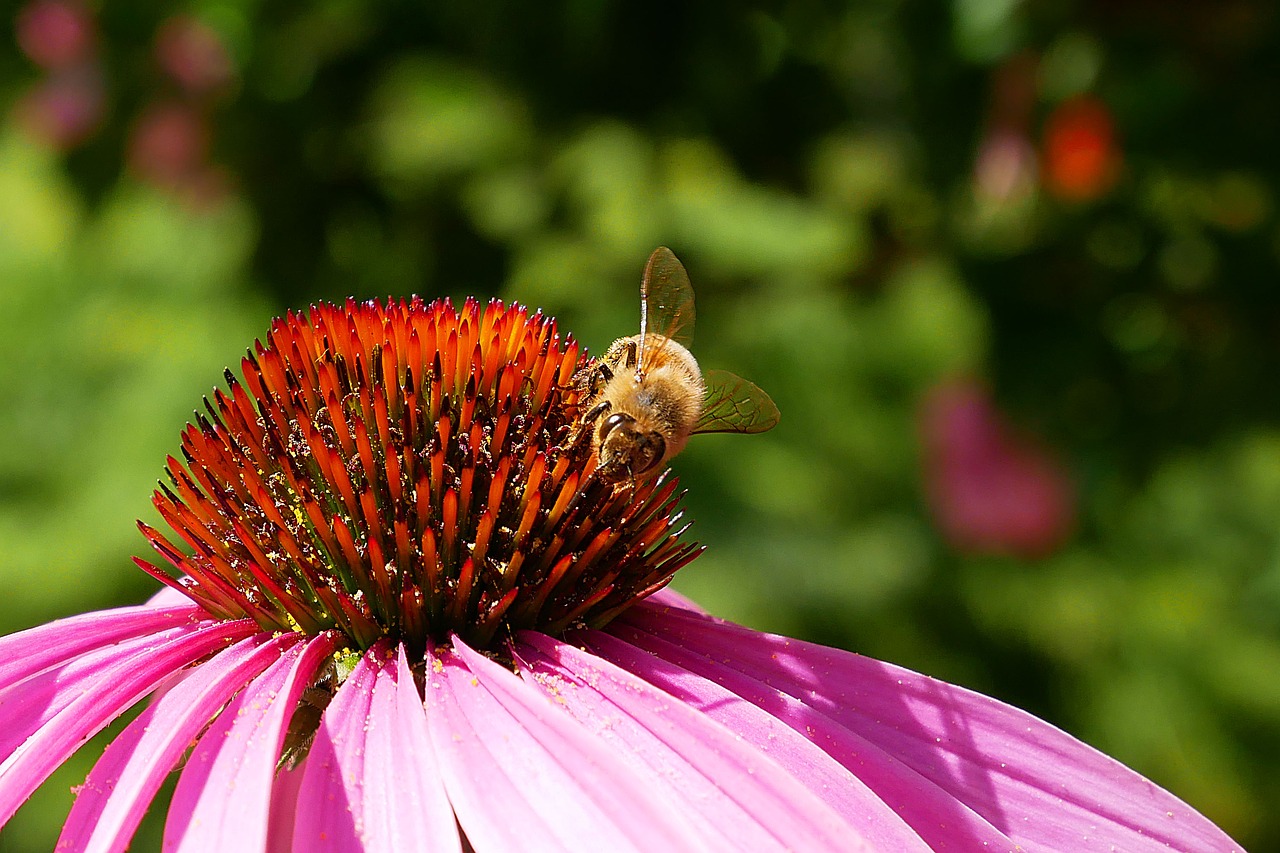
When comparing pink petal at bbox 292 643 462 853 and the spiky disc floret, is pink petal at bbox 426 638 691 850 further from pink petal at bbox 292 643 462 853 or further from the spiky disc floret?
the spiky disc floret

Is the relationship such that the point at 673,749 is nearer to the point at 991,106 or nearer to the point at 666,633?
the point at 666,633

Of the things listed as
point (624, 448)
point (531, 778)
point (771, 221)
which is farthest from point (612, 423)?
point (771, 221)

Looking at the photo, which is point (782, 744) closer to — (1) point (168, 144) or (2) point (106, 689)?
(2) point (106, 689)

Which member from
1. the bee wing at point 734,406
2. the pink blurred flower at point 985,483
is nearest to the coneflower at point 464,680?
the bee wing at point 734,406

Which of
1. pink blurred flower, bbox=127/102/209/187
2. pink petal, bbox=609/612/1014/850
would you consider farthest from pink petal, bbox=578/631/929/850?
pink blurred flower, bbox=127/102/209/187

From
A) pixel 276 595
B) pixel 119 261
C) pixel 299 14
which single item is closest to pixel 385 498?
pixel 276 595

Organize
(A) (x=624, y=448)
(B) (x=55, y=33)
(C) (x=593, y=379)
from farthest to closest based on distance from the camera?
(B) (x=55, y=33) < (C) (x=593, y=379) < (A) (x=624, y=448)
